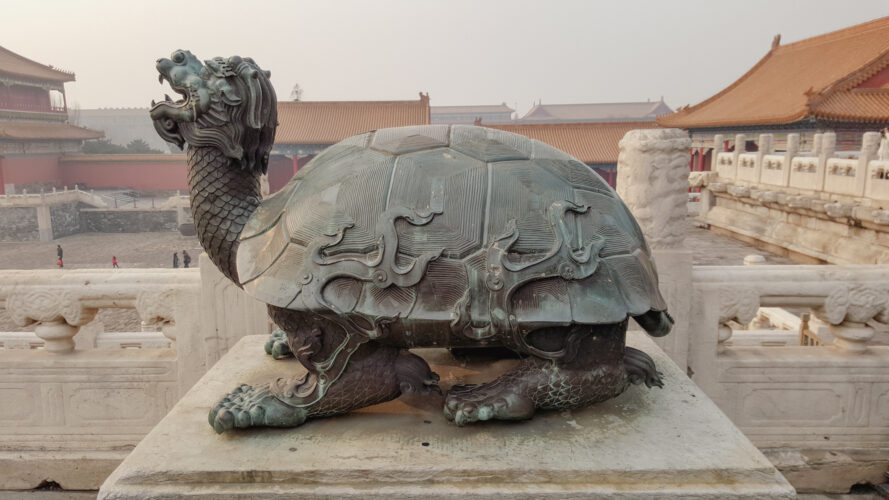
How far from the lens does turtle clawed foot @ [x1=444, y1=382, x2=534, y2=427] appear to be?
2.10 m

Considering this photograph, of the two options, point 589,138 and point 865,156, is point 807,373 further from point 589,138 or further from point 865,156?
point 589,138

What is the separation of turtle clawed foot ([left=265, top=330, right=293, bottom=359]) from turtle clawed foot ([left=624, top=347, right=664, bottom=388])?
59.0 inches

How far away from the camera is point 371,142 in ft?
7.63

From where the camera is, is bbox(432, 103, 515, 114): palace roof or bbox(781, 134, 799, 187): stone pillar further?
bbox(432, 103, 515, 114): palace roof

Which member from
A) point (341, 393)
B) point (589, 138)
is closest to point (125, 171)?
point (589, 138)

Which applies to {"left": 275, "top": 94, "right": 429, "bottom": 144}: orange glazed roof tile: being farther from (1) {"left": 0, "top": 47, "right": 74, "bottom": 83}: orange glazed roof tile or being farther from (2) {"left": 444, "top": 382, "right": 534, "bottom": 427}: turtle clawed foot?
(2) {"left": 444, "top": 382, "right": 534, "bottom": 427}: turtle clawed foot

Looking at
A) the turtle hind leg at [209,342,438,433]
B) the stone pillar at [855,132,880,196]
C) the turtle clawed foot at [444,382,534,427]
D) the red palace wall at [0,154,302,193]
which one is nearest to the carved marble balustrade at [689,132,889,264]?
the stone pillar at [855,132,880,196]

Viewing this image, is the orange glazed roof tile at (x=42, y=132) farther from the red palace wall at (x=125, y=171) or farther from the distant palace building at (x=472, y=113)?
the distant palace building at (x=472, y=113)

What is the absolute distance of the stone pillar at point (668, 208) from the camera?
3.23 m

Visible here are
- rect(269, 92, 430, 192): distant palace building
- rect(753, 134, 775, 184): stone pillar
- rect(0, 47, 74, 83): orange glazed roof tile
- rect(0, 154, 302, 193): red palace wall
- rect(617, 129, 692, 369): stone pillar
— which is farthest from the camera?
rect(0, 154, 302, 193): red palace wall

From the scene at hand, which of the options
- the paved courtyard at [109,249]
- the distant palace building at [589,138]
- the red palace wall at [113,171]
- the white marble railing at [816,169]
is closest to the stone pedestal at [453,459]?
the white marble railing at [816,169]

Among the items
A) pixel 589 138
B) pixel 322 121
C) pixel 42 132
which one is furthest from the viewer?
pixel 42 132

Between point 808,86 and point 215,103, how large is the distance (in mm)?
20722

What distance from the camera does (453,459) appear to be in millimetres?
1962
